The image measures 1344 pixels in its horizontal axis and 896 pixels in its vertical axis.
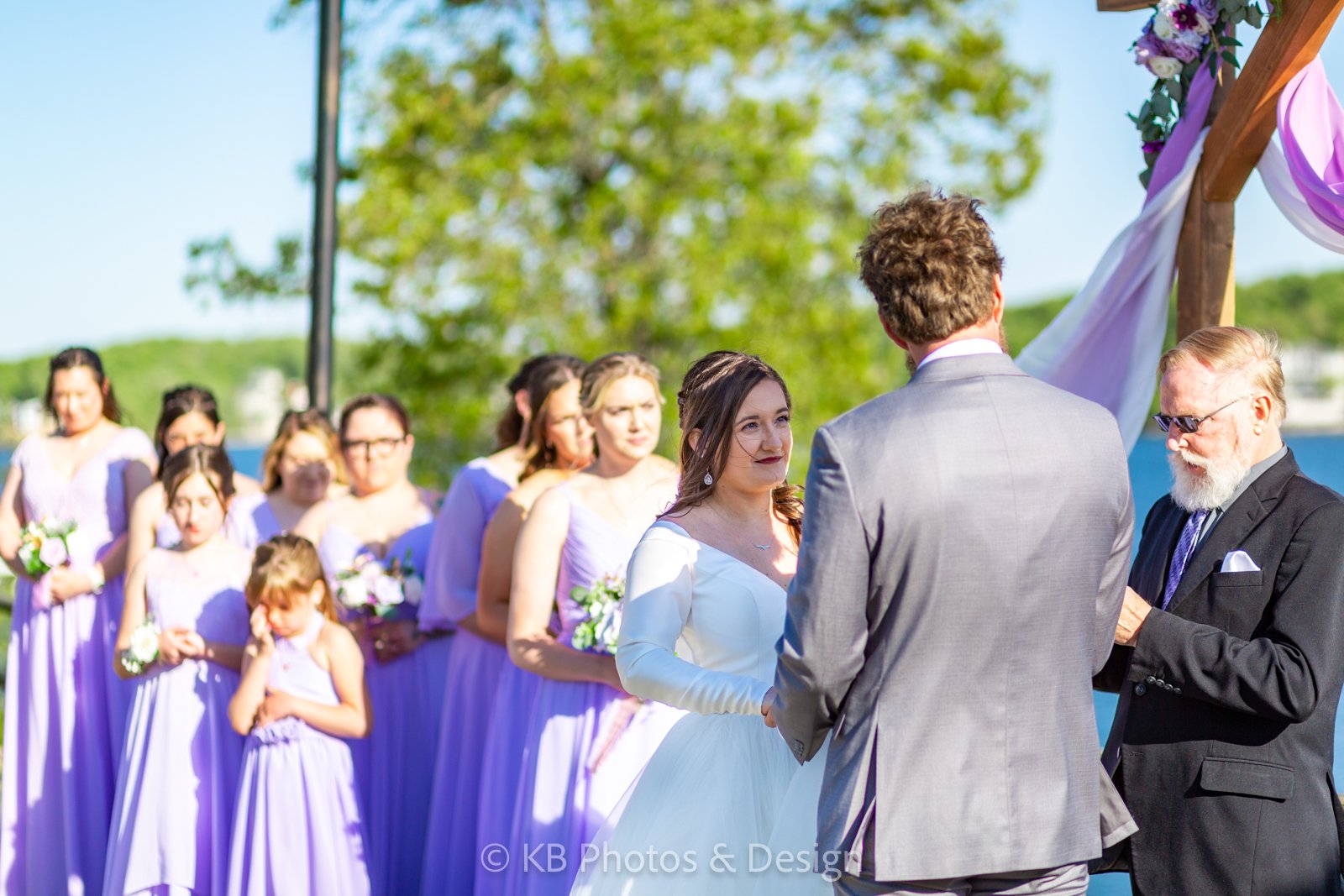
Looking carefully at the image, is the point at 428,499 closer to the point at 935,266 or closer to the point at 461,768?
the point at 461,768

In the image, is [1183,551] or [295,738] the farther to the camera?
[295,738]

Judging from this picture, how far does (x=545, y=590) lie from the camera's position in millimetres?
4230

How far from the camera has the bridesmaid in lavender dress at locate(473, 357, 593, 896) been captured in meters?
4.65

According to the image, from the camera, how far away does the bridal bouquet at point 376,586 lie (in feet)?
16.9

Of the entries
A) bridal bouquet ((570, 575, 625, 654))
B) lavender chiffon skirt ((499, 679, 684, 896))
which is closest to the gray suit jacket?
bridal bouquet ((570, 575, 625, 654))

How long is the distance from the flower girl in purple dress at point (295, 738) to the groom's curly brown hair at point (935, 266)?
2.88 meters

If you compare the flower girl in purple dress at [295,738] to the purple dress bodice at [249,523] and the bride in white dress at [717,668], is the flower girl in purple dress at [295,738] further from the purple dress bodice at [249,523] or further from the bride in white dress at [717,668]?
the bride in white dress at [717,668]

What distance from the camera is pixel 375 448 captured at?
546 cm

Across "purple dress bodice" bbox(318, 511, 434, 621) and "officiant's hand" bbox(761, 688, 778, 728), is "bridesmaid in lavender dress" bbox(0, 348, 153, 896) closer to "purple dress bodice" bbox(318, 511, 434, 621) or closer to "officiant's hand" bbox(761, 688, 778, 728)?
"purple dress bodice" bbox(318, 511, 434, 621)

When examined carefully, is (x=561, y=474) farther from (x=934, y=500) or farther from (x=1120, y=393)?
(x=934, y=500)

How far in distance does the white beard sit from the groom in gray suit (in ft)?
2.11

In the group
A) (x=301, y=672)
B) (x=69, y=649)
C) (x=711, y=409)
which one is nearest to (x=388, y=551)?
(x=301, y=672)

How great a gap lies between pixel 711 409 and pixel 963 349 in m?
0.92

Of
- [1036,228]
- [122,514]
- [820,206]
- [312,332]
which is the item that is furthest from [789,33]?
[122,514]
